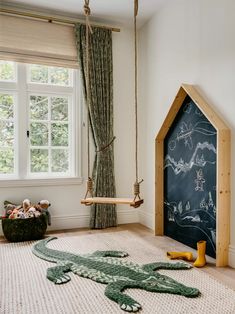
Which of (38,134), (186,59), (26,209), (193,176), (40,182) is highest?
(186,59)

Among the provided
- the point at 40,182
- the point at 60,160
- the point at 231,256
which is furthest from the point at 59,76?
the point at 231,256

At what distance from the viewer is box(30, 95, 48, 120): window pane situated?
3.66m

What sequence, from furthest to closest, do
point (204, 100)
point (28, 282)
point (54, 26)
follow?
point (54, 26) < point (204, 100) < point (28, 282)

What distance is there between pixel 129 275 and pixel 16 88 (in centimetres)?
247

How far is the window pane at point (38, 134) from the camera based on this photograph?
3.67 meters

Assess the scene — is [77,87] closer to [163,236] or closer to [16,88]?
[16,88]

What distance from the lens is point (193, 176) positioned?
9.75ft

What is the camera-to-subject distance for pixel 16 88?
3.55 meters

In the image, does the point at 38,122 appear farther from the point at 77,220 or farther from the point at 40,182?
the point at 77,220

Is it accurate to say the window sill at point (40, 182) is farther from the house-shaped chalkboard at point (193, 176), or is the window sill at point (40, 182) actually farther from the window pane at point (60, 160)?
the house-shaped chalkboard at point (193, 176)

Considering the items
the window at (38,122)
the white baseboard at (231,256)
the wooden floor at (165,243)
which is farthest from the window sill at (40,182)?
the white baseboard at (231,256)

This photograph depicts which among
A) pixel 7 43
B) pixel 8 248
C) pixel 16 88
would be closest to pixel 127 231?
pixel 8 248

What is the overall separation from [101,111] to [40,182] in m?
1.14

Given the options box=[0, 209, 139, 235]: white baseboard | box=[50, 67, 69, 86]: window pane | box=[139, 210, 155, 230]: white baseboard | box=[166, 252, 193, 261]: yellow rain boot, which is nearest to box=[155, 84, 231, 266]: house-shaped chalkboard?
box=[166, 252, 193, 261]: yellow rain boot
